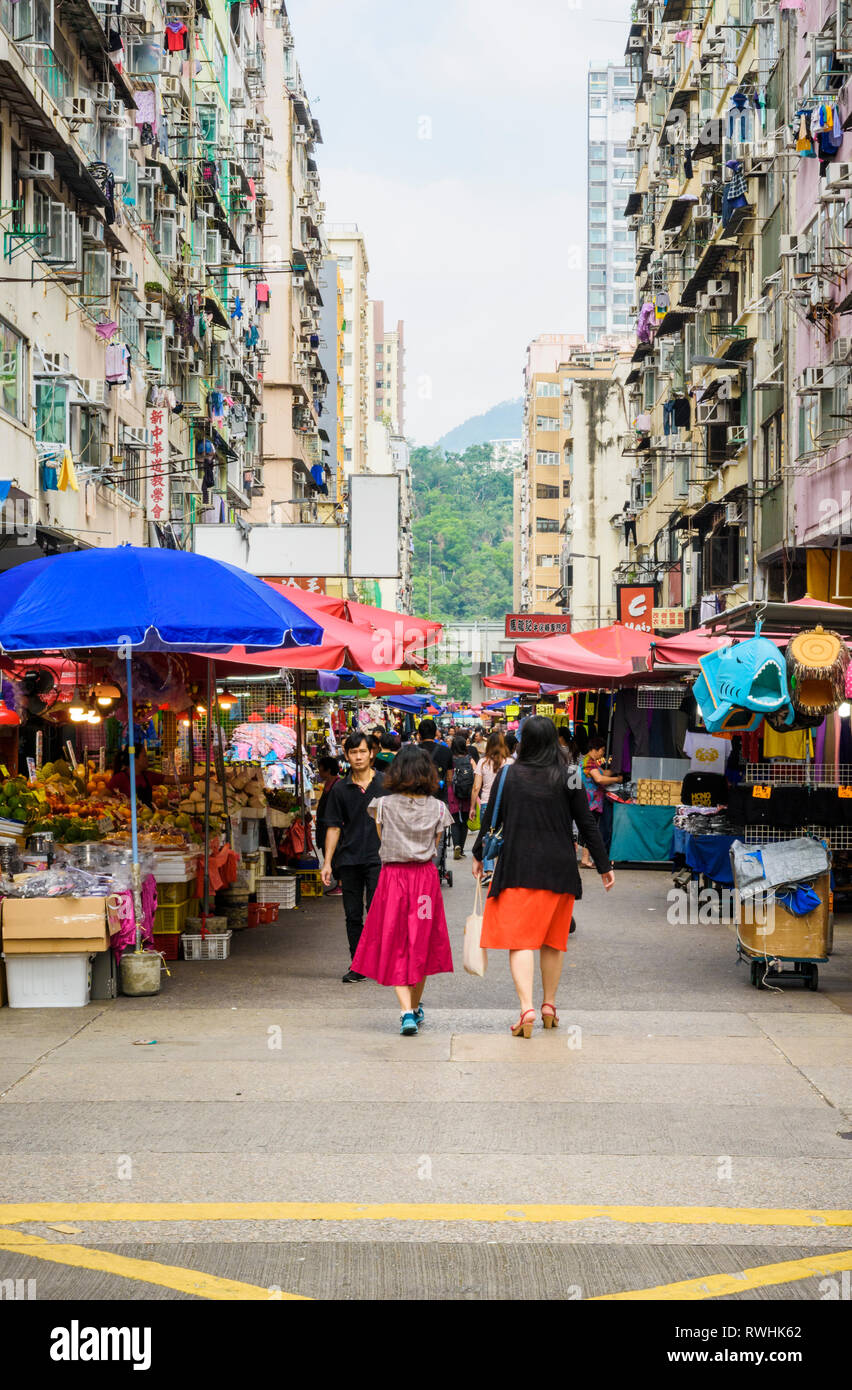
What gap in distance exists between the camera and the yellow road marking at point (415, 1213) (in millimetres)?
5746

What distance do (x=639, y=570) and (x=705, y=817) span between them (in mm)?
41371

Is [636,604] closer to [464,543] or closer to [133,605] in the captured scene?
[133,605]

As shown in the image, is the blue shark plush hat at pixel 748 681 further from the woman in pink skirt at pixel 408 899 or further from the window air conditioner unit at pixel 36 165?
the window air conditioner unit at pixel 36 165

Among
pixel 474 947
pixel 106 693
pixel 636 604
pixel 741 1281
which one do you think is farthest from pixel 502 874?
pixel 636 604

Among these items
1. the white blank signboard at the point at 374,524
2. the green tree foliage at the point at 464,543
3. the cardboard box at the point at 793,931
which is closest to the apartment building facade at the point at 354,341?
the green tree foliage at the point at 464,543

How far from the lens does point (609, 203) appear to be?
19012 centimetres

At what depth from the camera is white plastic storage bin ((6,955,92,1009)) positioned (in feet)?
33.8

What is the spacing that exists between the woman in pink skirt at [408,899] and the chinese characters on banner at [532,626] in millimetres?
41442

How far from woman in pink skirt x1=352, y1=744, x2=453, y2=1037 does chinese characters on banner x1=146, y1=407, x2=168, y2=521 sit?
23.9m

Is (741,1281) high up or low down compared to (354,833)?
down

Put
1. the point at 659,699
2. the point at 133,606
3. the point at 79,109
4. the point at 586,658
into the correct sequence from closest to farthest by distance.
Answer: the point at 133,606 < the point at 586,658 < the point at 659,699 < the point at 79,109

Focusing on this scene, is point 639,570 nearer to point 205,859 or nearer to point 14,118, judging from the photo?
point 14,118

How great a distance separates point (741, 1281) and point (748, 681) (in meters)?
6.19

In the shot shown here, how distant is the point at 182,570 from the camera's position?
11.0 metres
